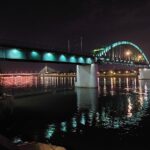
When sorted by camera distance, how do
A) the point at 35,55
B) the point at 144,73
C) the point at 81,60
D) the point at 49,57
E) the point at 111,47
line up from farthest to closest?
the point at 144,73, the point at 111,47, the point at 81,60, the point at 49,57, the point at 35,55

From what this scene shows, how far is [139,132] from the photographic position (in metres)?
25.8

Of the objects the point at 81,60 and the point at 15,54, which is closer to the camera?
the point at 15,54

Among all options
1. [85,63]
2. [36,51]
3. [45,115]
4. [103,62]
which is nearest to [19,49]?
[36,51]

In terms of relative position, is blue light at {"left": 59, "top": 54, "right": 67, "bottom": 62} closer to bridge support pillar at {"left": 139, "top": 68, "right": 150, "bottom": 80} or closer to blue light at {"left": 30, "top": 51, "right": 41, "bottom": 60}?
blue light at {"left": 30, "top": 51, "right": 41, "bottom": 60}

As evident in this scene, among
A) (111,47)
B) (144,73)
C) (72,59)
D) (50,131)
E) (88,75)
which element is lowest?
(50,131)

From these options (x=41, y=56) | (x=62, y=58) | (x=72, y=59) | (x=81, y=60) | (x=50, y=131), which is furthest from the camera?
(x=81, y=60)

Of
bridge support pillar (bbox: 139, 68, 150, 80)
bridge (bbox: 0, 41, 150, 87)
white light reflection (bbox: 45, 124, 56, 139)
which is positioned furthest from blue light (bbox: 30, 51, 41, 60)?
bridge support pillar (bbox: 139, 68, 150, 80)

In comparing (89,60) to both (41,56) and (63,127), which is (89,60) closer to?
(41,56)

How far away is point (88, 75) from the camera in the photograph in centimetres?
9056

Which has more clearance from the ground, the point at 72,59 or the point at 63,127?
the point at 72,59

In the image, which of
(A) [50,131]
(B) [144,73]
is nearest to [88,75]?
(A) [50,131]

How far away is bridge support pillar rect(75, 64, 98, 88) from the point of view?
90.2m

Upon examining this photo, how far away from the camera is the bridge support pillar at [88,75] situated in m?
90.2

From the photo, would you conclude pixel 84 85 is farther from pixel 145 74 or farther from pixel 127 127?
pixel 145 74
